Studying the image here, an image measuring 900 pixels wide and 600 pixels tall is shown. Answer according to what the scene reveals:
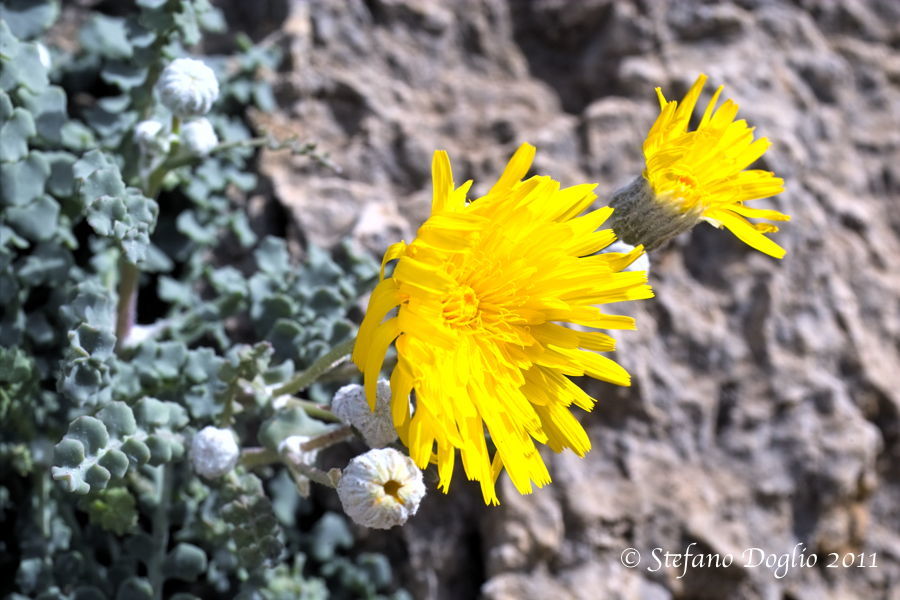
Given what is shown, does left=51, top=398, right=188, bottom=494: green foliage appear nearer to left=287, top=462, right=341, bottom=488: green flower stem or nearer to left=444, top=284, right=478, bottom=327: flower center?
left=287, top=462, right=341, bottom=488: green flower stem

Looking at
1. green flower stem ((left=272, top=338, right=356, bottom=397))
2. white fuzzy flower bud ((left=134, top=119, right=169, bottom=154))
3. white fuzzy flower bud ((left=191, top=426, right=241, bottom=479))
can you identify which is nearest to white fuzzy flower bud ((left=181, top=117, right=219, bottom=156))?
white fuzzy flower bud ((left=134, top=119, right=169, bottom=154))

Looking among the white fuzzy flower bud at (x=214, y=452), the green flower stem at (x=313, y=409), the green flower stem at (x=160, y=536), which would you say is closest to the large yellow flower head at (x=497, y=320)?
the green flower stem at (x=313, y=409)

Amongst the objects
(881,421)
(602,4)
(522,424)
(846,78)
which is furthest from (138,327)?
(846,78)

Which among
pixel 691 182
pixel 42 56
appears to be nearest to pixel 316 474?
pixel 691 182

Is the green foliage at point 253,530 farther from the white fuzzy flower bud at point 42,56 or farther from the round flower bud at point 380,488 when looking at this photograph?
the white fuzzy flower bud at point 42,56

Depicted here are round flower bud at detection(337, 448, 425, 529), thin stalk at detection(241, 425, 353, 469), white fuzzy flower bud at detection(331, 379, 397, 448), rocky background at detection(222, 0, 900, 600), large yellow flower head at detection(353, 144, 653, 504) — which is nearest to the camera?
large yellow flower head at detection(353, 144, 653, 504)

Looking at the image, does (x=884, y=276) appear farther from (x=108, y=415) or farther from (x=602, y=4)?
(x=108, y=415)
